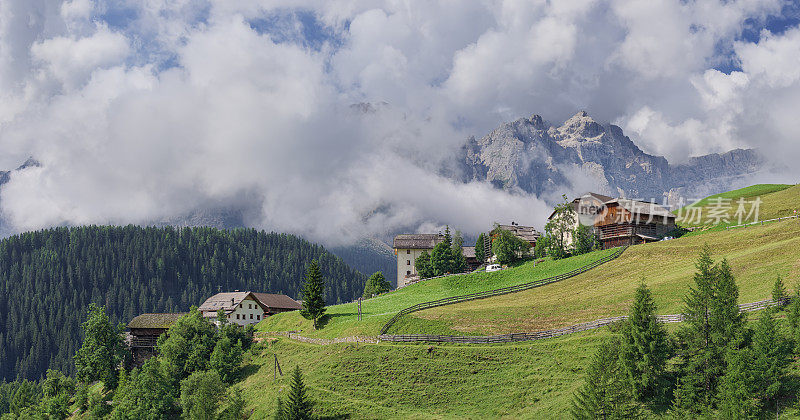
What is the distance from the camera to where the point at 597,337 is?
5931 centimetres

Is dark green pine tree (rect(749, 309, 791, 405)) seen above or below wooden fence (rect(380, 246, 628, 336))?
below

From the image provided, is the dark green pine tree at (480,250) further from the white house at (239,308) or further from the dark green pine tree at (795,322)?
the dark green pine tree at (795,322)

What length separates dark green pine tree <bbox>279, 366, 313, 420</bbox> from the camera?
5612cm

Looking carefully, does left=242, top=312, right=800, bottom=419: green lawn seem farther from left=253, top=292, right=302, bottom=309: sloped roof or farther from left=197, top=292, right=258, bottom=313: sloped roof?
left=253, top=292, right=302, bottom=309: sloped roof

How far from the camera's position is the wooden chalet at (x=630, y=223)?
335 ft

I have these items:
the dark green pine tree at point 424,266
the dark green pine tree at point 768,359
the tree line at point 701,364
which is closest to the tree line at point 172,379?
the tree line at point 701,364

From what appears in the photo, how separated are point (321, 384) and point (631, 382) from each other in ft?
→ 111

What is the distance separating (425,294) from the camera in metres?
104

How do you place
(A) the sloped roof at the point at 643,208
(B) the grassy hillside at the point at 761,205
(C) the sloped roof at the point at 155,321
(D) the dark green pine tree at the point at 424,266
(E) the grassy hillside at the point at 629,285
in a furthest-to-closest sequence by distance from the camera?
1. (D) the dark green pine tree at the point at 424,266
2. (C) the sloped roof at the point at 155,321
3. (B) the grassy hillside at the point at 761,205
4. (A) the sloped roof at the point at 643,208
5. (E) the grassy hillside at the point at 629,285

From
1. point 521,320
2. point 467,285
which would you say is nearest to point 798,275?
point 521,320

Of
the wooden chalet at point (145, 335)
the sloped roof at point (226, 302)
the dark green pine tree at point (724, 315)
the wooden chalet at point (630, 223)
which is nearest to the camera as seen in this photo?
the dark green pine tree at point (724, 315)

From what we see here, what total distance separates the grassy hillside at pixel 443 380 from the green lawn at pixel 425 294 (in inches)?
527

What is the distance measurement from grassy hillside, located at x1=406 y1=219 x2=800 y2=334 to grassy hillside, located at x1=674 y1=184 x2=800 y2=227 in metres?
19.1

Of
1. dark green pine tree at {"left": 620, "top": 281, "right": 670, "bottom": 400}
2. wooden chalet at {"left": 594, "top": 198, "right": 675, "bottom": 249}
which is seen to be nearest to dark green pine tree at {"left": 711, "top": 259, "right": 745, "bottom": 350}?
dark green pine tree at {"left": 620, "top": 281, "right": 670, "bottom": 400}
